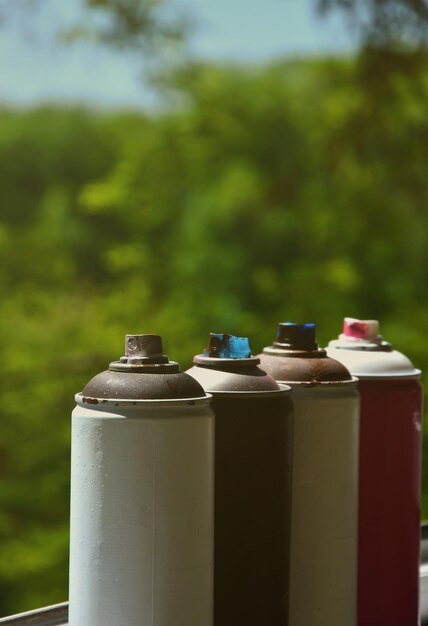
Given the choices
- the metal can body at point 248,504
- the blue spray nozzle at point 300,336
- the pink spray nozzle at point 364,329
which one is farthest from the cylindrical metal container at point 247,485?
the pink spray nozzle at point 364,329

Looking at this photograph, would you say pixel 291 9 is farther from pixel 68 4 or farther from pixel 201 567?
pixel 201 567

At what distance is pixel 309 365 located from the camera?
3.40ft

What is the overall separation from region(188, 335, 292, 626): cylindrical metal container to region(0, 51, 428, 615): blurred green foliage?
3.66 m

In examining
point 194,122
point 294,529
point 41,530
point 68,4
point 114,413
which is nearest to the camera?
point 114,413

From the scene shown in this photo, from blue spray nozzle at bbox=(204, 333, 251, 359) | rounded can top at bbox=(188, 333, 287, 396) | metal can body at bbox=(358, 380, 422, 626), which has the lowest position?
metal can body at bbox=(358, 380, 422, 626)

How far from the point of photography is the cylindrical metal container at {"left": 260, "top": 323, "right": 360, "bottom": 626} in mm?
1030

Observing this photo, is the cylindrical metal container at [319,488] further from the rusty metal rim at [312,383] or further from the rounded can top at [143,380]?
the rounded can top at [143,380]

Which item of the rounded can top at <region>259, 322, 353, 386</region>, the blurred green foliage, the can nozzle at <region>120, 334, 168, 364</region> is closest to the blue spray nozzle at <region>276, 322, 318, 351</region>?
the rounded can top at <region>259, 322, 353, 386</region>

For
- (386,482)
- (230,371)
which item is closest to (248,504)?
(230,371)

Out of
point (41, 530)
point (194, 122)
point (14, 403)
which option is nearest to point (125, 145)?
point (194, 122)

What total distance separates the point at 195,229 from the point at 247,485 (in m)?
4.32

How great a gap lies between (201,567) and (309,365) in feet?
0.82

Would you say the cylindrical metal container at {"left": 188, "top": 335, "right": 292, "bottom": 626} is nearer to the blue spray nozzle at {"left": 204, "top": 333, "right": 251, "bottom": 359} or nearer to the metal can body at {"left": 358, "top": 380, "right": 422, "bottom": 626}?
the blue spray nozzle at {"left": 204, "top": 333, "right": 251, "bottom": 359}

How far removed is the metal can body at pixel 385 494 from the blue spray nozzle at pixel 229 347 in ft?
0.66
